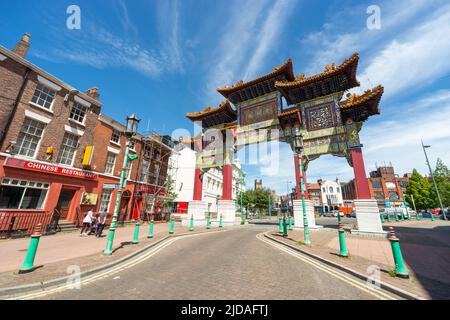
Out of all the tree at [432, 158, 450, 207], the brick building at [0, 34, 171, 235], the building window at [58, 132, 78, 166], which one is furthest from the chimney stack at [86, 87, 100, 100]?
the tree at [432, 158, 450, 207]

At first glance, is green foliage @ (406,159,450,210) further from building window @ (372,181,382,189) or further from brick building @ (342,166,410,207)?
building window @ (372,181,382,189)

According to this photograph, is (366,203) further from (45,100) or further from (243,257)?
(45,100)

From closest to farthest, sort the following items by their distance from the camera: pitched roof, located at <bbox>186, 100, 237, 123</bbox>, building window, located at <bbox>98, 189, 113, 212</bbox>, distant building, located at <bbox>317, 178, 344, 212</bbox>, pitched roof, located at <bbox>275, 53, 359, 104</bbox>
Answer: pitched roof, located at <bbox>275, 53, 359, 104</bbox> < building window, located at <bbox>98, 189, 113, 212</bbox> < pitched roof, located at <bbox>186, 100, 237, 123</bbox> < distant building, located at <bbox>317, 178, 344, 212</bbox>

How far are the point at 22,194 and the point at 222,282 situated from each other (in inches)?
A: 589

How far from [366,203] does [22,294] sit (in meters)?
15.8

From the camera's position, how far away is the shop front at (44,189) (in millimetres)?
11414

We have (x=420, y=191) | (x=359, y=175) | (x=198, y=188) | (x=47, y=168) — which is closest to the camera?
(x=47, y=168)

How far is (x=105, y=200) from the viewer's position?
17109 mm

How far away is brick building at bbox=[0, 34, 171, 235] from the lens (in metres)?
11.6

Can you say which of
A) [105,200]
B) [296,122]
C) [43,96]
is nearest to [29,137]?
[43,96]

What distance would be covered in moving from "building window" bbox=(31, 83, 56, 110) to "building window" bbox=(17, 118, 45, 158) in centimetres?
143

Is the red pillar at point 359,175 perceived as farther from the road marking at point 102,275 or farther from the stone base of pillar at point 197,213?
the stone base of pillar at point 197,213

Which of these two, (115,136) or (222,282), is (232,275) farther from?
(115,136)

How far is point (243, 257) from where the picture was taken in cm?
697
